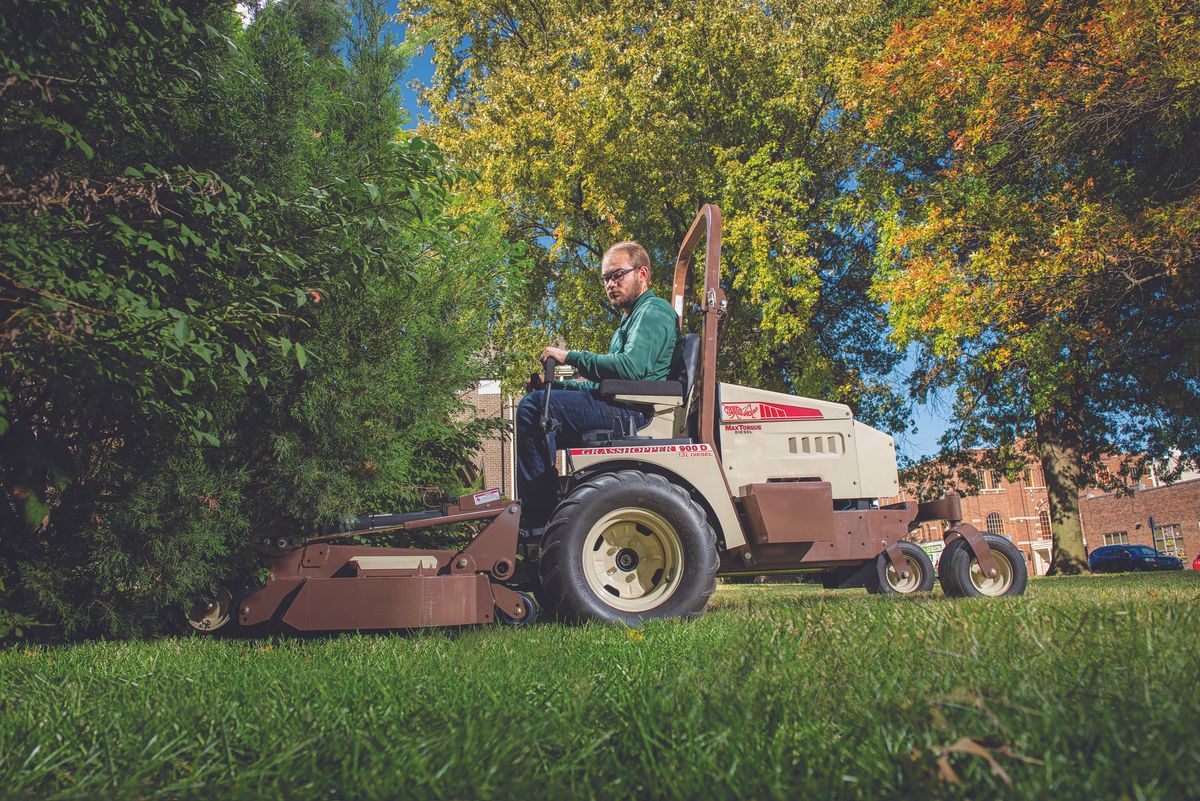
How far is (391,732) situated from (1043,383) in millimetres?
13803

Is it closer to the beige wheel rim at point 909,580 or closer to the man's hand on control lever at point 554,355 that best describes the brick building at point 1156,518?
the beige wheel rim at point 909,580

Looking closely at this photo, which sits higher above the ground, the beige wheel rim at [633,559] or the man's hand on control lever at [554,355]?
the man's hand on control lever at [554,355]

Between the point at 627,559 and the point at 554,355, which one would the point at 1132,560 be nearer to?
the point at 627,559

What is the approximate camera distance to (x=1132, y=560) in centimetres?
4009

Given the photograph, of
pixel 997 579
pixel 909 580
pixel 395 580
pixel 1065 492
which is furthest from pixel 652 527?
pixel 1065 492

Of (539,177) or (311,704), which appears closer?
(311,704)

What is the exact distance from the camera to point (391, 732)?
6.14 feet

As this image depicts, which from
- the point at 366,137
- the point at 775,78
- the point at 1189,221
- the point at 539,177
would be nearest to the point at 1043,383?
the point at 1189,221

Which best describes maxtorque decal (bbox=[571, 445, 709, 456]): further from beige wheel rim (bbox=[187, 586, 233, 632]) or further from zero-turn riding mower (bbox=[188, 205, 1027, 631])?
beige wheel rim (bbox=[187, 586, 233, 632])

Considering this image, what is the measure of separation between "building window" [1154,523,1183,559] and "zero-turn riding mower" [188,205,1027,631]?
5200 centimetres

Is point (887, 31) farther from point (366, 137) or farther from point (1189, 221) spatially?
point (366, 137)

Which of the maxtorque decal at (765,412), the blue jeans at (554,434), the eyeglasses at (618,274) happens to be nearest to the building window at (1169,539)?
the maxtorque decal at (765,412)

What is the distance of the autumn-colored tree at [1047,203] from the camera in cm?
1209

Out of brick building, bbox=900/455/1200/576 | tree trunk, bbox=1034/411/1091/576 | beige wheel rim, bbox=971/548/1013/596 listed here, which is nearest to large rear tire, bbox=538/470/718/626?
beige wheel rim, bbox=971/548/1013/596
